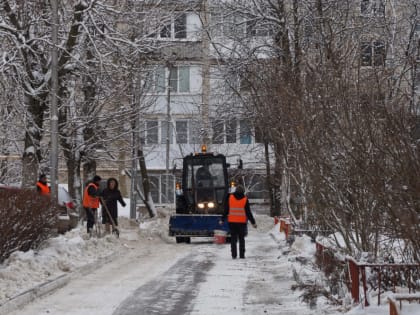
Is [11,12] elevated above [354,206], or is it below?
above

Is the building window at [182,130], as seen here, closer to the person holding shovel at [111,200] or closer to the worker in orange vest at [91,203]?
the worker in orange vest at [91,203]

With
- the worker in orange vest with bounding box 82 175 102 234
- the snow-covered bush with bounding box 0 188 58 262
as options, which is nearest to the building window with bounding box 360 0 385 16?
the worker in orange vest with bounding box 82 175 102 234

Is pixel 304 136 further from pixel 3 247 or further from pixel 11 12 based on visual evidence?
pixel 11 12

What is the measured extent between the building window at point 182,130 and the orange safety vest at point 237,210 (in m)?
27.2

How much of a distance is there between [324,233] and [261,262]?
3.68 metres

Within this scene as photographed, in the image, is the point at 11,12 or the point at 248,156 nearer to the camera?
the point at 11,12

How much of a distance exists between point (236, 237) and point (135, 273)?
399 cm

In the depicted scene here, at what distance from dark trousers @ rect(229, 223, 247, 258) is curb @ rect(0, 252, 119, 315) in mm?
3296

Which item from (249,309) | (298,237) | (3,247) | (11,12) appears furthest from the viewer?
(11,12)

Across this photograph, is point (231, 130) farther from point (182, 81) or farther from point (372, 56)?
point (372, 56)

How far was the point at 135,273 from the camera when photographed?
15.8 meters

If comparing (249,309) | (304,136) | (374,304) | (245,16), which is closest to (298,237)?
(304,136)

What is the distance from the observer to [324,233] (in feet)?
48.8

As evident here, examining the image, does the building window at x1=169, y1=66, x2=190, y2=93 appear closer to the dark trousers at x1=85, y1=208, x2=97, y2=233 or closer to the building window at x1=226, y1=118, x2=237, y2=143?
the building window at x1=226, y1=118, x2=237, y2=143
